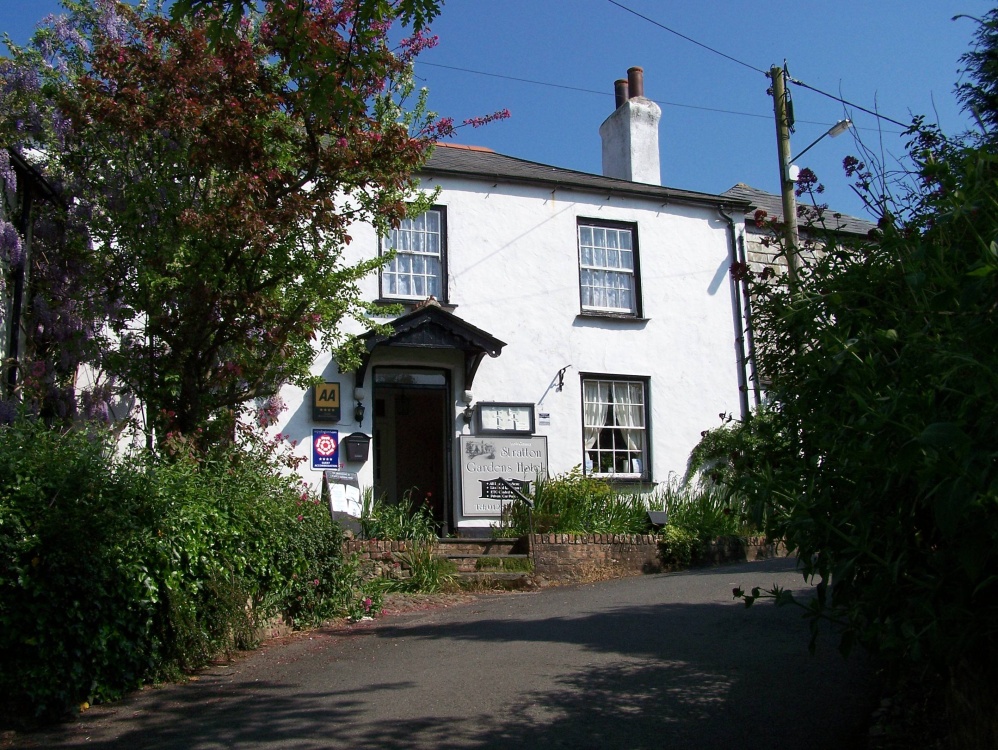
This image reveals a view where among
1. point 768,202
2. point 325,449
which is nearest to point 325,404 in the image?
point 325,449

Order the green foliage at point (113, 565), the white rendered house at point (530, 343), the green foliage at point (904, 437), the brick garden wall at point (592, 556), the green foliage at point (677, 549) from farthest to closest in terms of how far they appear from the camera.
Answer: the white rendered house at point (530, 343) → the green foliage at point (677, 549) → the brick garden wall at point (592, 556) → the green foliage at point (113, 565) → the green foliage at point (904, 437)

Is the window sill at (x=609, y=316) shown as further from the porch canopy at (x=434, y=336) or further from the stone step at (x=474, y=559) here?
the stone step at (x=474, y=559)

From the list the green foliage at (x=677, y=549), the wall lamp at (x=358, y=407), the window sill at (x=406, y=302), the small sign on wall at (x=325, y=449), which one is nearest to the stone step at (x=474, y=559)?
the green foliage at (x=677, y=549)

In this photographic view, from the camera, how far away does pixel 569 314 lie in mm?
16188

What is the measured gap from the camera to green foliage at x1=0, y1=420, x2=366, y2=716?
5.84m

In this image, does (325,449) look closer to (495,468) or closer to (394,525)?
(394,525)

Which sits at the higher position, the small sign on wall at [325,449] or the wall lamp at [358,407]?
the wall lamp at [358,407]

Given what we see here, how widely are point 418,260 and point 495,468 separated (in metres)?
3.45

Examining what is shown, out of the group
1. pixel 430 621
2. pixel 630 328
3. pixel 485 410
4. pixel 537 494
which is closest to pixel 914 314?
pixel 430 621

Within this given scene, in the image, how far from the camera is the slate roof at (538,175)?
16.0m

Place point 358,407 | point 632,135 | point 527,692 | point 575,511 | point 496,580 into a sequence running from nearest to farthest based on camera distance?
1. point 527,692
2. point 496,580
3. point 575,511
4. point 358,407
5. point 632,135

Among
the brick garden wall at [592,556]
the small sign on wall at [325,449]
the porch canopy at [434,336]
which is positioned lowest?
the brick garden wall at [592,556]

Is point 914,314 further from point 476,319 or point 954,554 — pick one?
point 476,319

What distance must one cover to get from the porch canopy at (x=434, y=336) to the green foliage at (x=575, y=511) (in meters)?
2.14
